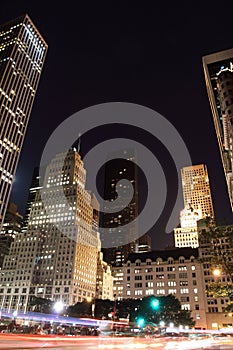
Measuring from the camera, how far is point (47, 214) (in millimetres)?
171000

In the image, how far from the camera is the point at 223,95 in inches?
3017

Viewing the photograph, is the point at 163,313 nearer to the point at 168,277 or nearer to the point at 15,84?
the point at 168,277

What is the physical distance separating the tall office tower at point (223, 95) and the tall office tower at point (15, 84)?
87871mm

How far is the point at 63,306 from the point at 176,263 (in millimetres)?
53605

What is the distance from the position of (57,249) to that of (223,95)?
11443 cm

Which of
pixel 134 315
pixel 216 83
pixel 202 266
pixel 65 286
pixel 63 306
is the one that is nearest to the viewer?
pixel 134 315

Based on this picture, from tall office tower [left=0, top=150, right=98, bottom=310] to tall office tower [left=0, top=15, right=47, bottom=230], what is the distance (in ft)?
132

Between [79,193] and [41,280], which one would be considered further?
[79,193]

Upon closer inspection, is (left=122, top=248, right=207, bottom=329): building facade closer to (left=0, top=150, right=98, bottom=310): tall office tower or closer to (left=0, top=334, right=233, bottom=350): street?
(left=0, top=150, right=98, bottom=310): tall office tower

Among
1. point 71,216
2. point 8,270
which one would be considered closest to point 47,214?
point 71,216

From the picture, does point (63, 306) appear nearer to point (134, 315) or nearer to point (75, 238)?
point (75, 238)

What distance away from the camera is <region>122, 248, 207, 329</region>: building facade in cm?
11125

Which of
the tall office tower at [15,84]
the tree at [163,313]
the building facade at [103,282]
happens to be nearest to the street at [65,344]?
the tree at [163,313]

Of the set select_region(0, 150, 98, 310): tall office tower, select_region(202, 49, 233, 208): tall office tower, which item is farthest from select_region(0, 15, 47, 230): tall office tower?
select_region(202, 49, 233, 208): tall office tower
